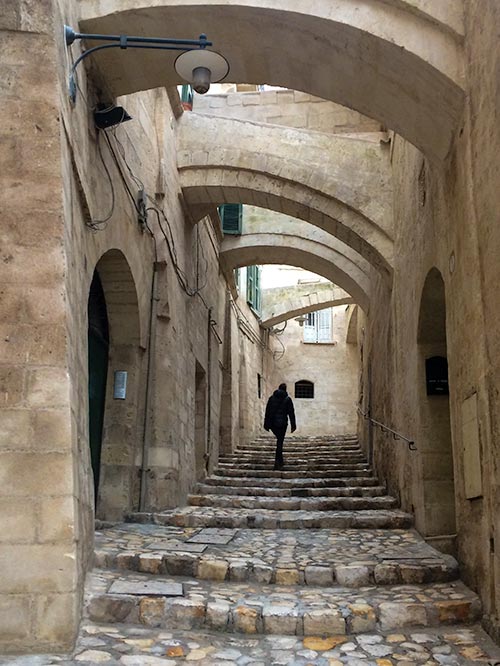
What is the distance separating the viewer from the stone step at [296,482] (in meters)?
8.75

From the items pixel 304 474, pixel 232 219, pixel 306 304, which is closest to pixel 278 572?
pixel 304 474

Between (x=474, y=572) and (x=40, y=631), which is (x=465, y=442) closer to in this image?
(x=474, y=572)

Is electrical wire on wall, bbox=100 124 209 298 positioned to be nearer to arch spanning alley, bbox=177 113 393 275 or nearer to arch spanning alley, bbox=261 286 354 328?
arch spanning alley, bbox=177 113 393 275

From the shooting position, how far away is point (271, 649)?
3.71 m

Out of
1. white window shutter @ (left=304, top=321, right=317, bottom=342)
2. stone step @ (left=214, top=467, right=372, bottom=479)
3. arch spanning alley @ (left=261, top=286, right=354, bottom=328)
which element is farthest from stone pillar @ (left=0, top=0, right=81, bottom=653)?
white window shutter @ (left=304, top=321, right=317, bottom=342)

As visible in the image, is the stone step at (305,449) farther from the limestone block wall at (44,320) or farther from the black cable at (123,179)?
the limestone block wall at (44,320)

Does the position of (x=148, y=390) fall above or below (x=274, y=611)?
above

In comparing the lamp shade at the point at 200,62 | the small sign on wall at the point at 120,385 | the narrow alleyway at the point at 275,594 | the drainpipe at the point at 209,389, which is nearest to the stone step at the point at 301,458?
the drainpipe at the point at 209,389

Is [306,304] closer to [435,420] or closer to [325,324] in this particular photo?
[325,324]

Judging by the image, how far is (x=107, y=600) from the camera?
157 inches

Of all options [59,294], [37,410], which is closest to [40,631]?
[37,410]

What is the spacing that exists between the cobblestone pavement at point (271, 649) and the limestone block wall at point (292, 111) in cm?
658

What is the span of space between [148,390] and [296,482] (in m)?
2.81

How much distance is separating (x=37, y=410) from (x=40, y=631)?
110 cm
